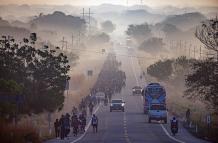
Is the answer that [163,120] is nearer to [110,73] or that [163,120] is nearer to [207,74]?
[207,74]

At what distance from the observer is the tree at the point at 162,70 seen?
13088cm

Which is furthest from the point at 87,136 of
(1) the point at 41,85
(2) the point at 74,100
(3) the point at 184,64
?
(3) the point at 184,64

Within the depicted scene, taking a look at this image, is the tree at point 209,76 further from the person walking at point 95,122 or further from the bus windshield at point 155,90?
the person walking at point 95,122

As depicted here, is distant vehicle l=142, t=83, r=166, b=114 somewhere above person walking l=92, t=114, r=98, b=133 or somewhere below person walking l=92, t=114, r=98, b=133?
above

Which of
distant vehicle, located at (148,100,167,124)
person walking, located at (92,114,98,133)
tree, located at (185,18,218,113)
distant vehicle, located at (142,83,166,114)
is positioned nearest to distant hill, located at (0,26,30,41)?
distant vehicle, located at (142,83,166,114)

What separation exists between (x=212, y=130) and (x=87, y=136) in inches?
332

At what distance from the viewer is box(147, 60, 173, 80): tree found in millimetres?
130875

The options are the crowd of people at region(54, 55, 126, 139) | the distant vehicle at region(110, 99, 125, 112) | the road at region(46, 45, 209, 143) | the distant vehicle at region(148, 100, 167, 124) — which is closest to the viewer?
the road at region(46, 45, 209, 143)

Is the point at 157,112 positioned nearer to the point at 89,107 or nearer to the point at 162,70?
the point at 89,107

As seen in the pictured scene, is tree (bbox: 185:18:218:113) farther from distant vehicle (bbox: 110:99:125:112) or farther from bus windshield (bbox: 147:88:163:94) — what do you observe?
distant vehicle (bbox: 110:99:125:112)

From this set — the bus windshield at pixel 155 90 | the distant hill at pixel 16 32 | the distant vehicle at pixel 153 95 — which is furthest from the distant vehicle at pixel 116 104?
the distant hill at pixel 16 32

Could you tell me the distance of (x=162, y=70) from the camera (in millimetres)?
132000

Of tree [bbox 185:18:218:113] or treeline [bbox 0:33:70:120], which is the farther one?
tree [bbox 185:18:218:113]

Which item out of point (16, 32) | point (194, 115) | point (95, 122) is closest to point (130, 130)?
point (95, 122)
